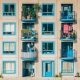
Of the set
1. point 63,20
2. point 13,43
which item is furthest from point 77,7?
point 13,43

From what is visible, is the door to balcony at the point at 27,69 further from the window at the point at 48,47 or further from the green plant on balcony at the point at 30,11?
the green plant on balcony at the point at 30,11

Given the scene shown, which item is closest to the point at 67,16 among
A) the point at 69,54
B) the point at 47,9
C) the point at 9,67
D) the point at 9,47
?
the point at 47,9

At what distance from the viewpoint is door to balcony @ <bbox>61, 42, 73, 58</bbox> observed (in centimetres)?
8838

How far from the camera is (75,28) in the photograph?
8850 centimetres

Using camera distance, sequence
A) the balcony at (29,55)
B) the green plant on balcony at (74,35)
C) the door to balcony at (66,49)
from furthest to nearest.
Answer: the door to balcony at (66,49) → the green plant on balcony at (74,35) → the balcony at (29,55)

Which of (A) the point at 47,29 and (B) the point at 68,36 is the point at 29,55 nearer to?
(A) the point at 47,29

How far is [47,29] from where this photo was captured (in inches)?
3474

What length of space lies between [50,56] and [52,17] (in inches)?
186

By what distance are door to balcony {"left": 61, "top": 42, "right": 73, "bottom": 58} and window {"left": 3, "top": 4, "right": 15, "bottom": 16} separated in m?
7.28

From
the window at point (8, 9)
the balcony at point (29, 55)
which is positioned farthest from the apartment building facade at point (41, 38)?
the balcony at point (29, 55)

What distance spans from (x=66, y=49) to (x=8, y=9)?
8557mm

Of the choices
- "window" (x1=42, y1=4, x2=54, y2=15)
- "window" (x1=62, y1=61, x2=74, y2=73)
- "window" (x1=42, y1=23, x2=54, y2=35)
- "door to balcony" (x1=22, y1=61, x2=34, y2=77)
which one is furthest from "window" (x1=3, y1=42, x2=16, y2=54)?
"window" (x1=62, y1=61, x2=74, y2=73)

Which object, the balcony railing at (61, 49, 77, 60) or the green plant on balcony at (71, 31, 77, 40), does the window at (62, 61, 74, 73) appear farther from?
the green plant on balcony at (71, 31, 77, 40)

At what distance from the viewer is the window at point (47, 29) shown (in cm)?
8825
